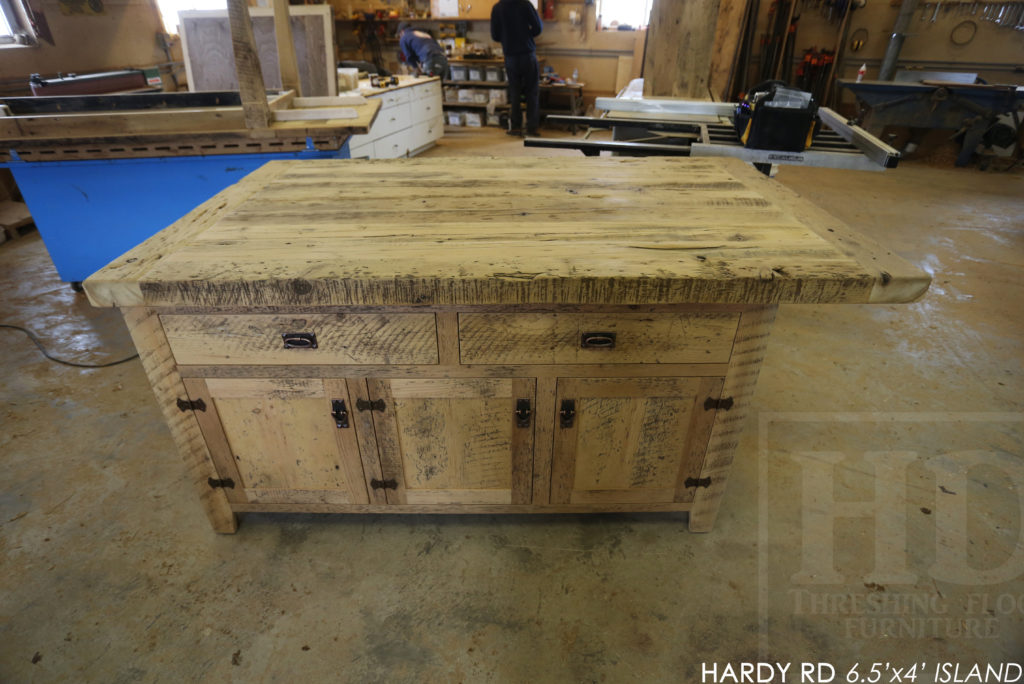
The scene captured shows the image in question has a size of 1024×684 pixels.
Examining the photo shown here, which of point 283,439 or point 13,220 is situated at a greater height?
point 283,439

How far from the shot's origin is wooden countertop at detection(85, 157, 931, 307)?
41.6 inches

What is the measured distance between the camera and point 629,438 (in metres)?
1.40

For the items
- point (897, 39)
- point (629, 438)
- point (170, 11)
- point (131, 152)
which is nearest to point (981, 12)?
point (897, 39)

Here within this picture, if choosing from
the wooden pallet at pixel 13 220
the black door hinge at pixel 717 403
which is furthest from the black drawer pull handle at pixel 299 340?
the wooden pallet at pixel 13 220

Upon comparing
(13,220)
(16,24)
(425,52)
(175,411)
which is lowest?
(13,220)

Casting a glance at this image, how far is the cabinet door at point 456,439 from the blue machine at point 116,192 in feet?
5.68

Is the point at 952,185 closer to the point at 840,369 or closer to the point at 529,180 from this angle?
the point at 840,369

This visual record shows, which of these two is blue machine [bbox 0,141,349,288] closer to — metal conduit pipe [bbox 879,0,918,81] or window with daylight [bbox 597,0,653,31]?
window with daylight [bbox 597,0,653,31]

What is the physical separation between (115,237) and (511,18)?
4.59m

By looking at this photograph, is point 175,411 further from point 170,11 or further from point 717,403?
point 170,11

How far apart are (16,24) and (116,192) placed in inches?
110

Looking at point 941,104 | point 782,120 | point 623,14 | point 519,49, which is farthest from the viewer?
point 623,14

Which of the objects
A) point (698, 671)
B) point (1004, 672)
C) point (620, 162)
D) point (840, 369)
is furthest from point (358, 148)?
point (1004, 672)
